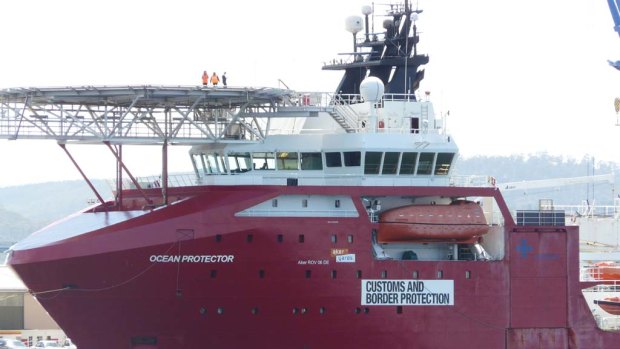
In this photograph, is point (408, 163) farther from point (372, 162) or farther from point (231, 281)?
point (231, 281)

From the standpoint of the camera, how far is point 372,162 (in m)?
48.5

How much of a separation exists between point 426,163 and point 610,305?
29.2 feet

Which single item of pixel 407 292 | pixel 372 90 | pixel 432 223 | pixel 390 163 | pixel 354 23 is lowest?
pixel 407 292

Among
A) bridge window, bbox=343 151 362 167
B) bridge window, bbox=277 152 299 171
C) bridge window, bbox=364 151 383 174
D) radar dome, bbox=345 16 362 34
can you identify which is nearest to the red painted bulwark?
bridge window, bbox=364 151 383 174

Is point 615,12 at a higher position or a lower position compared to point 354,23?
higher

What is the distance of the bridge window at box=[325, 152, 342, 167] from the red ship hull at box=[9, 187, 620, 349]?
5.19 feet

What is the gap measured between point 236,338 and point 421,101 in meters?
10.6

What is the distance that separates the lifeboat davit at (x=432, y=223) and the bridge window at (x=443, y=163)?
141 cm

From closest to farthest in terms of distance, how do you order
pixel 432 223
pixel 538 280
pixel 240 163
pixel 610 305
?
1. pixel 432 223
2. pixel 240 163
3. pixel 538 280
4. pixel 610 305

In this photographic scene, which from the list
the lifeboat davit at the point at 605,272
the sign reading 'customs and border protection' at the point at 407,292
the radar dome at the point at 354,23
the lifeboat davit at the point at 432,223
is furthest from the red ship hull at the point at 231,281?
the lifeboat davit at the point at 605,272

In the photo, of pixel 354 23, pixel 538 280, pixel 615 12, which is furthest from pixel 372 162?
pixel 615 12

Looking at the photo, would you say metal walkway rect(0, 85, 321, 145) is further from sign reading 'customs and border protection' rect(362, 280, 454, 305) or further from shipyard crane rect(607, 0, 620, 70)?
shipyard crane rect(607, 0, 620, 70)

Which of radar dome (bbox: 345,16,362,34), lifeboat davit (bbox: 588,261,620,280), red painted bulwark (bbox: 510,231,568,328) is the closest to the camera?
red painted bulwark (bbox: 510,231,568,328)

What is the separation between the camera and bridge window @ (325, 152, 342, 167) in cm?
4859
